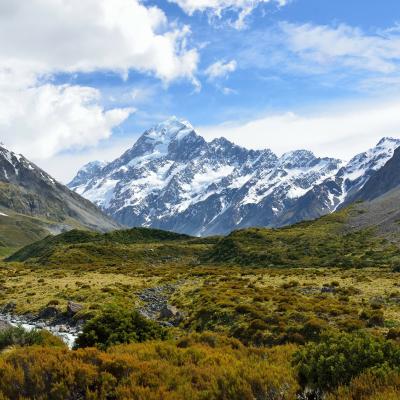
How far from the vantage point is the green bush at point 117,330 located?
65.4 ft

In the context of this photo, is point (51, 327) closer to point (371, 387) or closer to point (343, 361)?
point (343, 361)

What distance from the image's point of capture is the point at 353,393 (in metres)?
10.4

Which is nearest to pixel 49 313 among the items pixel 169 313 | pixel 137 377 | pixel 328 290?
pixel 169 313

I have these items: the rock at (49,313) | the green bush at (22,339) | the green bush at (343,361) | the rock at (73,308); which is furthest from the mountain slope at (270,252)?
the green bush at (343,361)

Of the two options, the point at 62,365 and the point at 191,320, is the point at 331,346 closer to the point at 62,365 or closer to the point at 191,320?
the point at 62,365

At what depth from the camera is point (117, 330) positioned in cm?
2052

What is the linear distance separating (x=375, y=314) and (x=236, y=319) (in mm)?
8600

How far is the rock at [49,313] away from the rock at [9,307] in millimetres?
4951

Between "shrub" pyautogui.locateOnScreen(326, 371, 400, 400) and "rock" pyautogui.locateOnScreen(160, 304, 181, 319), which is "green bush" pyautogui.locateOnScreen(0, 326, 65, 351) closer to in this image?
"rock" pyautogui.locateOnScreen(160, 304, 181, 319)

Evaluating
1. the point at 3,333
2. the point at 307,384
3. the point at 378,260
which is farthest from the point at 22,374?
the point at 378,260

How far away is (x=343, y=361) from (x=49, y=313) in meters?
32.4

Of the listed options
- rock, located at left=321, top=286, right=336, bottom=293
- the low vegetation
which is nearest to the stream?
the low vegetation

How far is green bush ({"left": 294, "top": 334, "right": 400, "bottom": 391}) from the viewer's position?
38.2 ft

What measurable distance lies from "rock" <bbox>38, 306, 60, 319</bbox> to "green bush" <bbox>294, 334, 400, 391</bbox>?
30419 mm
